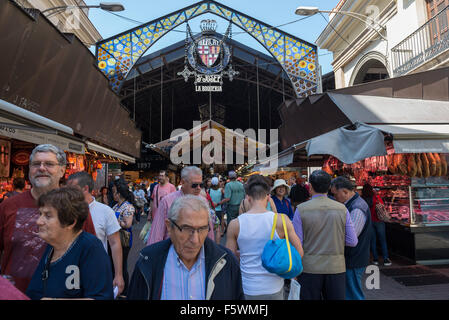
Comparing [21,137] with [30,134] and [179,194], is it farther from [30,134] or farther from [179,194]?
[179,194]

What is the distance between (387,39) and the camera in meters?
10.4

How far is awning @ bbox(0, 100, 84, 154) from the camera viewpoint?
4.04 m

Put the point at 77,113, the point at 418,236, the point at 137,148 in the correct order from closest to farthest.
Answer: the point at 418,236 → the point at 77,113 → the point at 137,148

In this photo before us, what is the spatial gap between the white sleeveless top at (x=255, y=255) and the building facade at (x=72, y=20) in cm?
1087

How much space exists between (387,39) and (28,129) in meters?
11.5

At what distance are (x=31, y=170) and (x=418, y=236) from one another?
22.1ft

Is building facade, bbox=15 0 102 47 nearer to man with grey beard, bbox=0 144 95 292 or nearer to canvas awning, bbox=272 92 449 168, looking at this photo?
canvas awning, bbox=272 92 449 168

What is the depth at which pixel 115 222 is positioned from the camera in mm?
2693

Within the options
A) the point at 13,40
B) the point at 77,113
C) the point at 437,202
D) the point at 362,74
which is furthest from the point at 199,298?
the point at 362,74

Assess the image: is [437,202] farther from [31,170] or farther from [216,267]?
[31,170]

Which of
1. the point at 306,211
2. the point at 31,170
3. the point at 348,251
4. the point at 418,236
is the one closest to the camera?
the point at 31,170

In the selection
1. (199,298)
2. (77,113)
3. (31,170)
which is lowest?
(199,298)

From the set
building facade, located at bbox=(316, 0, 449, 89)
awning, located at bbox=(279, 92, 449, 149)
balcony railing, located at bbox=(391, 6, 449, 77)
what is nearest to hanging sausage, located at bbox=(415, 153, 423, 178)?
awning, located at bbox=(279, 92, 449, 149)

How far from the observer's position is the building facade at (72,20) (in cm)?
1023
